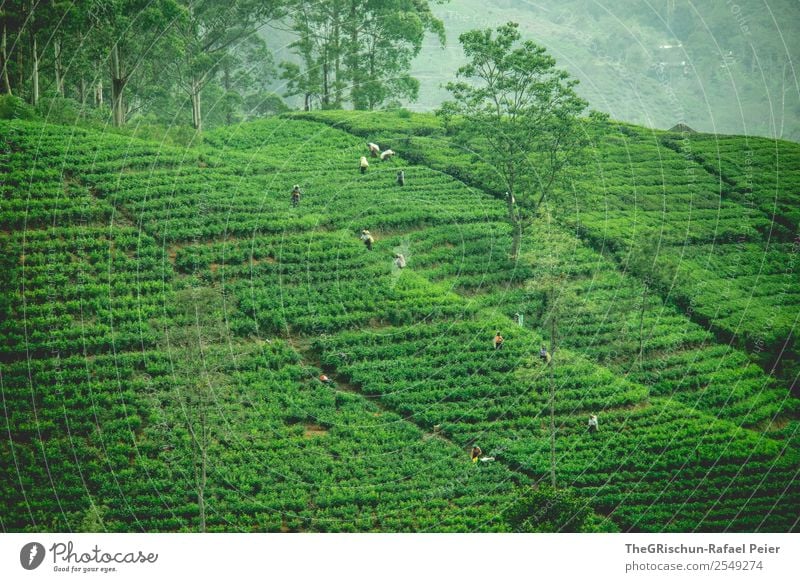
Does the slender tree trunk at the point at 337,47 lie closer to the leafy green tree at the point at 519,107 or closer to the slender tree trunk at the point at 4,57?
the slender tree trunk at the point at 4,57

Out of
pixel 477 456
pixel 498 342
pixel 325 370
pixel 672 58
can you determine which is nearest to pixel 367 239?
pixel 498 342

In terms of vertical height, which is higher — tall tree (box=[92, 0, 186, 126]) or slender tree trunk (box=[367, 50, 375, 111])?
tall tree (box=[92, 0, 186, 126])

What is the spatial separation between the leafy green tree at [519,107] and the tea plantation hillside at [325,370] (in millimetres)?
2976

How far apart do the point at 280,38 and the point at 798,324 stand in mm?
96065

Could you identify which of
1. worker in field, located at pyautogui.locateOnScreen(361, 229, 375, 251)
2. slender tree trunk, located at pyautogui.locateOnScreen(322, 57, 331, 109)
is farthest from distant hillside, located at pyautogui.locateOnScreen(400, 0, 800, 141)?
worker in field, located at pyautogui.locateOnScreen(361, 229, 375, 251)

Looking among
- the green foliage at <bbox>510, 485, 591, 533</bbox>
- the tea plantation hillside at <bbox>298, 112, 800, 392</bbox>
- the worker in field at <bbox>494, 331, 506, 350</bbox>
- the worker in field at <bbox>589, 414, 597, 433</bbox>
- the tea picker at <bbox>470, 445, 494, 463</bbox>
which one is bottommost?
the green foliage at <bbox>510, 485, 591, 533</bbox>

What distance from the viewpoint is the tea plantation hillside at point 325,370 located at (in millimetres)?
34250

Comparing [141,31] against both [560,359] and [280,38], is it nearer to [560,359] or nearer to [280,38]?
[560,359]

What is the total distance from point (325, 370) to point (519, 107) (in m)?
17.0

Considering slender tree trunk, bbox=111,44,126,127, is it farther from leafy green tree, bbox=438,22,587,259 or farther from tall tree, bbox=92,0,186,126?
leafy green tree, bbox=438,22,587,259

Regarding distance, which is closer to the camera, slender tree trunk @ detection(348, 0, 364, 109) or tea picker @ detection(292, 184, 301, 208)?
tea picker @ detection(292, 184, 301, 208)

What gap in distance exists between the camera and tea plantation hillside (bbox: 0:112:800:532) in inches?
1348

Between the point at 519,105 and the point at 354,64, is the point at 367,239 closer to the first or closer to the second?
the point at 519,105

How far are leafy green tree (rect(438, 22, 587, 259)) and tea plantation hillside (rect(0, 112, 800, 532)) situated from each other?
2.98 meters
